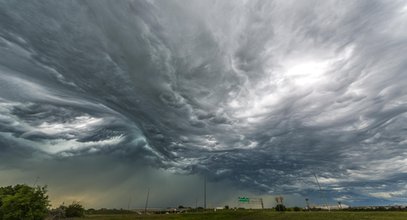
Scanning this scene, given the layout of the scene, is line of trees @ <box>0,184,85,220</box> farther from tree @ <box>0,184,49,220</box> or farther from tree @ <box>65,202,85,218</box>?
tree @ <box>65,202,85,218</box>

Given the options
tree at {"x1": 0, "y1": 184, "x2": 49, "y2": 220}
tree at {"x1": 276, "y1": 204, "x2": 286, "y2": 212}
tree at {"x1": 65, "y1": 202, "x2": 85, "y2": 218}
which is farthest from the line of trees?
tree at {"x1": 276, "y1": 204, "x2": 286, "y2": 212}

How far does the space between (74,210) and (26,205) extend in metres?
60.8

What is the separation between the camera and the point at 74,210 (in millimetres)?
126750

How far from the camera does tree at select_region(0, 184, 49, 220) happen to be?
70.2 metres

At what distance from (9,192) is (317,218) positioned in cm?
10778

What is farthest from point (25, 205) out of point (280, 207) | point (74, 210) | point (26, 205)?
point (280, 207)

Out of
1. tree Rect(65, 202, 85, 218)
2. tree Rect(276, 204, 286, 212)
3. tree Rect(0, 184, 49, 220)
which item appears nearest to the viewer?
tree Rect(0, 184, 49, 220)

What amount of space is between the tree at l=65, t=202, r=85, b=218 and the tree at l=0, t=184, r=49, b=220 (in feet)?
172

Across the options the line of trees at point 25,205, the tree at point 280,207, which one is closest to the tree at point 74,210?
the line of trees at point 25,205

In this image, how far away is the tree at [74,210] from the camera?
4921 inches

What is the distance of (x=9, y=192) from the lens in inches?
3312

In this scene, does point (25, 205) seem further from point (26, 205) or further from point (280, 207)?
point (280, 207)

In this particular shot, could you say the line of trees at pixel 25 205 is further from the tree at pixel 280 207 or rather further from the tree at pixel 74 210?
the tree at pixel 280 207

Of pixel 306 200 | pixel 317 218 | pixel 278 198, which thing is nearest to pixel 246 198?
pixel 278 198
